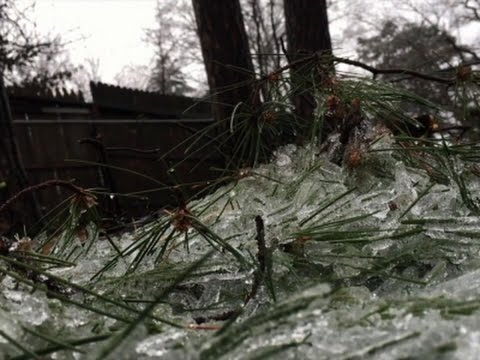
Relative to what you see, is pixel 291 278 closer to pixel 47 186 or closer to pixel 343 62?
pixel 47 186

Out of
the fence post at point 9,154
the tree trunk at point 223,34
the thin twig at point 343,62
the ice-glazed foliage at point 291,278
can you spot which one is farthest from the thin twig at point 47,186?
the tree trunk at point 223,34

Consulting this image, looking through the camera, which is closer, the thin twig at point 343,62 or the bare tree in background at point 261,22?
the thin twig at point 343,62

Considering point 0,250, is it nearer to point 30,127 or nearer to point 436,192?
point 436,192

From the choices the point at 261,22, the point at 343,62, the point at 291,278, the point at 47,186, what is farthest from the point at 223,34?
the point at 261,22

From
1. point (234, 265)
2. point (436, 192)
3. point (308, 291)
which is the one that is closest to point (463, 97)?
point (436, 192)

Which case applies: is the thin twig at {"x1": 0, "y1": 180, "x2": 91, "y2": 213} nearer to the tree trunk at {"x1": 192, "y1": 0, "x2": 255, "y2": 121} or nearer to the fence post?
the fence post

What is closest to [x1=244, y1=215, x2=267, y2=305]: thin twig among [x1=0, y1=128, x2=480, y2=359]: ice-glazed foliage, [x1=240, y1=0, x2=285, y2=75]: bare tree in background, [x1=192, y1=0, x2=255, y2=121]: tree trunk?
[x1=0, y1=128, x2=480, y2=359]: ice-glazed foliage

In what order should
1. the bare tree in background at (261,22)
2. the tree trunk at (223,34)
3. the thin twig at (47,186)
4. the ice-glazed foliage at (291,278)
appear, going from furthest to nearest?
the bare tree in background at (261,22), the tree trunk at (223,34), the thin twig at (47,186), the ice-glazed foliage at (291,278)

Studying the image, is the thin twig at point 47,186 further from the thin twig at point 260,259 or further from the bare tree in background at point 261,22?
the bare tree in background at point 261,22

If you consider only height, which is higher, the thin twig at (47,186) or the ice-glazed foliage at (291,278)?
the thin twig at (47,186)

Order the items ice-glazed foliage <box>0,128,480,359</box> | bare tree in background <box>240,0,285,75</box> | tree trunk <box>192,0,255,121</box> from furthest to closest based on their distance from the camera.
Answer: bare tree in background <box>240,0,285,75</box>
tree trunk <box>192,0,255,121</box>
ice-glazed foliage <box>0,128,480,359</box>
